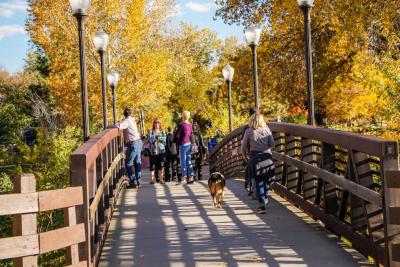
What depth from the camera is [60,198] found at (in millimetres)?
5297

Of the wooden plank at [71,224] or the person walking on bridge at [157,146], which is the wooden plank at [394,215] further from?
the person walking on bridge at [157,146]

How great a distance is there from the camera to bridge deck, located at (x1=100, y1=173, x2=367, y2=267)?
6496mm

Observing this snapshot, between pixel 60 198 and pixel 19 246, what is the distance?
0.54 meters

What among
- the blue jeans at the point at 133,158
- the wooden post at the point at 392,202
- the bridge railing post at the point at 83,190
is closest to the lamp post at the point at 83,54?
the blue jeans at the point at 133,158

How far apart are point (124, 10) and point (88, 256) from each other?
84.5 feet

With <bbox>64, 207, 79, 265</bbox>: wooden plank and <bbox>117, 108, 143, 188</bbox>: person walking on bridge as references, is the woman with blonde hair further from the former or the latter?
<bbox>64, 207, 79, 265</bbox>: wooden plank

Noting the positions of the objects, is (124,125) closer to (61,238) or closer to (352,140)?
(352,140)

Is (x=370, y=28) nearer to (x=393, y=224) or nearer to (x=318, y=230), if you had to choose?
(x=318, y=230)

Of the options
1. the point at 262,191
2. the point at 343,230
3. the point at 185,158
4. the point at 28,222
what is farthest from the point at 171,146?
the point at 28,222

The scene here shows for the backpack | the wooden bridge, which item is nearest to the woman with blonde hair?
the wooden bridge

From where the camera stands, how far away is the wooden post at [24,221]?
16.5 ft

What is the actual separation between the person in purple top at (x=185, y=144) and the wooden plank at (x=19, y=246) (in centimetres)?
805

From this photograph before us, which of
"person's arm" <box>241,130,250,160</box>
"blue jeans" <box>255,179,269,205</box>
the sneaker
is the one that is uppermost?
"person's arm" <box>241,130,250,160</box>

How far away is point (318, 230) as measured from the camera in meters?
7.90
